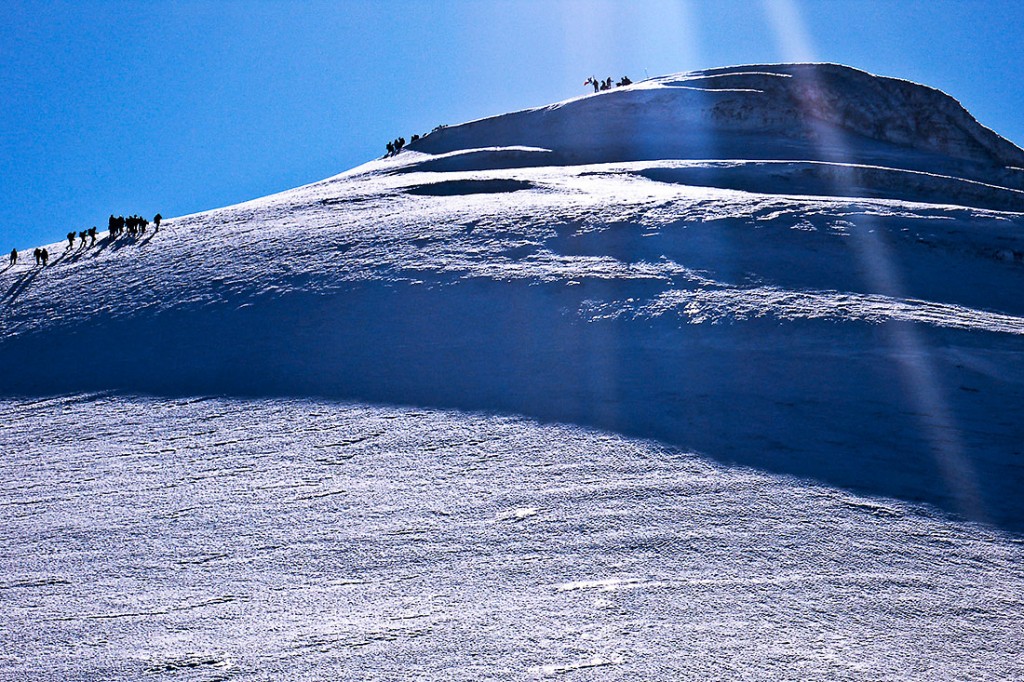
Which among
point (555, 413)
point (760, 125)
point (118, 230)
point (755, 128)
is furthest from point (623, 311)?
point (760, 125)

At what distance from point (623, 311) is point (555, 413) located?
3065 millimetres

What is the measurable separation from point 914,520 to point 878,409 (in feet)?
7.03

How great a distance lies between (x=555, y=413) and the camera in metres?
8.78

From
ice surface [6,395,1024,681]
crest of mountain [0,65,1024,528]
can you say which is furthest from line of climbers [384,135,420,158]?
ice surface [6,395,1024,681]

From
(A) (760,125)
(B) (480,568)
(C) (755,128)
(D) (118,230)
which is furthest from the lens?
(A) (760,125)

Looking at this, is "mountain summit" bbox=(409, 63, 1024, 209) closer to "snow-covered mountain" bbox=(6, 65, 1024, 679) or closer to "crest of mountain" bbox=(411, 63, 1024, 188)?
"crest of mountain" bbox=(411, 63, 1024, 188)

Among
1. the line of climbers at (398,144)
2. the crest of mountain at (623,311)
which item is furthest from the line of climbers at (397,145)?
the crest of mountain at (623,311)

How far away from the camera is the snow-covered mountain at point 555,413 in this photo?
532 cm

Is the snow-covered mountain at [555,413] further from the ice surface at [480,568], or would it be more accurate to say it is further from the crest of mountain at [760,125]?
the crest of mountain at [760,125]

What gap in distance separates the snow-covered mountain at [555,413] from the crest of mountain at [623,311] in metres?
0.06

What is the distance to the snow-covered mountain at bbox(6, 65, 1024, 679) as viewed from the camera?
17.5 feet

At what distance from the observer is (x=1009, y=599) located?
541 centimetres

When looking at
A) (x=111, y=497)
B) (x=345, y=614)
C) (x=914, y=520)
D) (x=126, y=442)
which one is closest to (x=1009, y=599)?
(x=914, y=520)

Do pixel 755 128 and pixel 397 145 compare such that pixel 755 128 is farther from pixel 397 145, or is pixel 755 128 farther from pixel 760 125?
pixel 397 145
